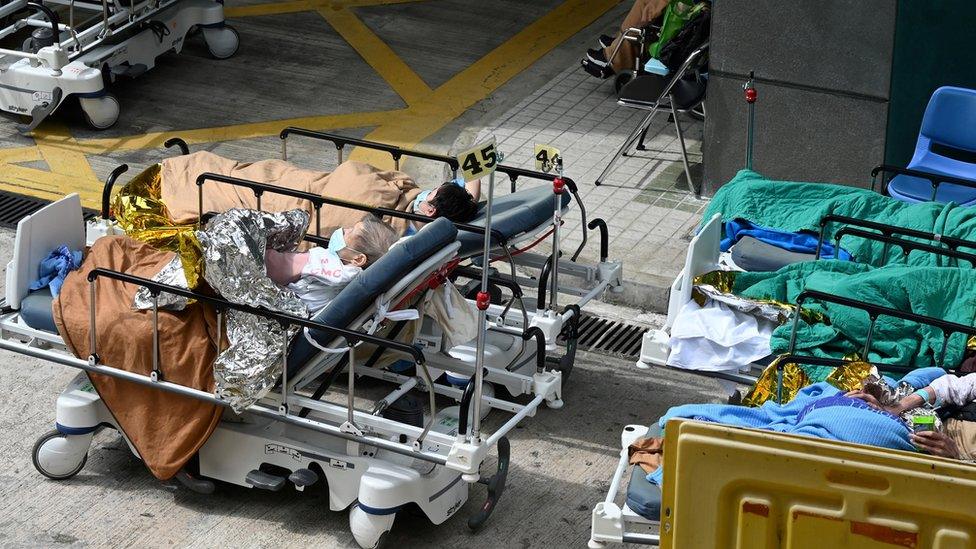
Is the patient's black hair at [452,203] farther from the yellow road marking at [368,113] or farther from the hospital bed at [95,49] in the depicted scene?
the hospital bed at [95,49]

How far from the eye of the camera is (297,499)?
23.0 ft

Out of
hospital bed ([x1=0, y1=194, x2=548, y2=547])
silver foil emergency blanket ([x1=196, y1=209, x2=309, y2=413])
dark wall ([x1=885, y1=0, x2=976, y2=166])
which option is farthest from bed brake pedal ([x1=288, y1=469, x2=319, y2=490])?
dark wall ([x1=885, y1=0, x2=976, y2=166])

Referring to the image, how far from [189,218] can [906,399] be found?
13.2 ft

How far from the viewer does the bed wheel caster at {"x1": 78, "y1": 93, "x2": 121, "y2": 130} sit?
11305mm

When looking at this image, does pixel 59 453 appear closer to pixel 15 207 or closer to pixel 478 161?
pixel 478 161

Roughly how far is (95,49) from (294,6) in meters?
3.11

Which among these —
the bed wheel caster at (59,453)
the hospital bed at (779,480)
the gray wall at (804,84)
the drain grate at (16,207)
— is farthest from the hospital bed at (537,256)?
the drain grate at (16,207)

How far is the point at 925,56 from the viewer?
9492mm

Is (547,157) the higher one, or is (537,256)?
(547,157)

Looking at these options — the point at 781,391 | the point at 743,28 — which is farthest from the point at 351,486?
the point at 743,28

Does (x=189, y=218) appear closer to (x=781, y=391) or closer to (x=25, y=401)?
(x=25, y=401)

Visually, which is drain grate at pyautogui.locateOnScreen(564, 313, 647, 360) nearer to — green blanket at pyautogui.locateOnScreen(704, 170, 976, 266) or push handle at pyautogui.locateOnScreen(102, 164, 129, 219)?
green blanket at pyautogui.locateOnScreen(704, 170, 976, 266)

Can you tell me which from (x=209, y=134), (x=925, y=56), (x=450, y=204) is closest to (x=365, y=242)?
(x=450, y=204)

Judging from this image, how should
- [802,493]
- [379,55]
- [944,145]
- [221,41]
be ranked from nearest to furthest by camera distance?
1. [802,493]
2. [944,145]
3. [221,41]
4. [379,55]
